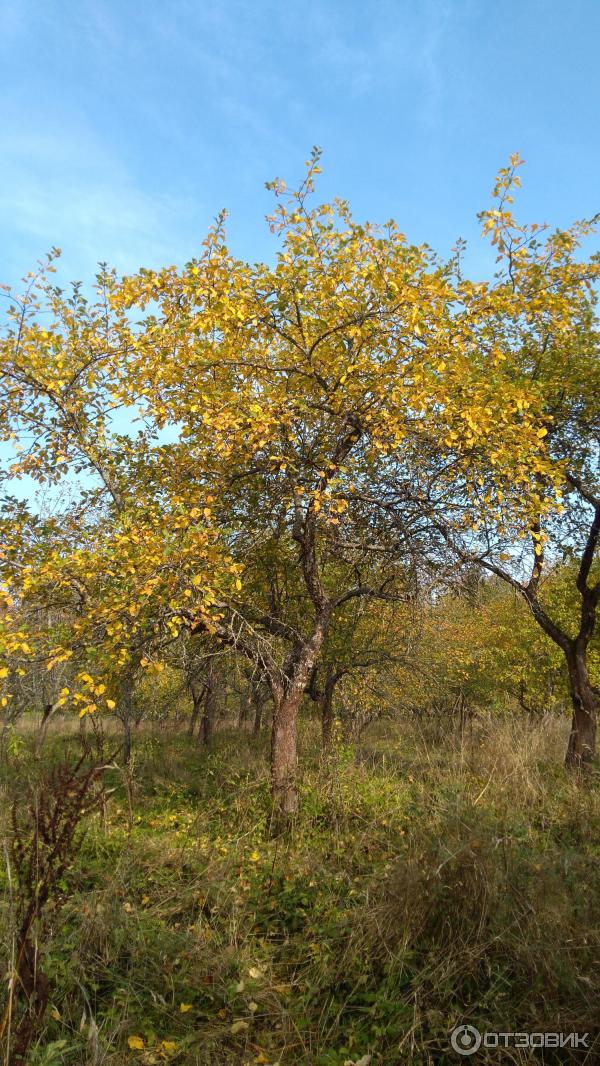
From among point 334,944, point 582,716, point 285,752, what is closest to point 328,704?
point 582,716

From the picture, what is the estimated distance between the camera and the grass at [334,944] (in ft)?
10.4

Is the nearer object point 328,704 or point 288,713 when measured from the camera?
point 288,713

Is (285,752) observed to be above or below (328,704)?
below

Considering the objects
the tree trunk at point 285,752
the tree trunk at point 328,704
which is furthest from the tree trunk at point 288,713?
the tree trunk at point 328,704

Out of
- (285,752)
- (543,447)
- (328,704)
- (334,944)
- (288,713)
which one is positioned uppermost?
(543,447)

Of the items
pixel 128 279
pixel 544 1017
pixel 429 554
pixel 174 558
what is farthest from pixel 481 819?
pixel 128 279

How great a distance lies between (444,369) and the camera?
5625mm

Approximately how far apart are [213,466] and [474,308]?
134 inches

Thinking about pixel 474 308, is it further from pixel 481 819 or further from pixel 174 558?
pixel 481 819

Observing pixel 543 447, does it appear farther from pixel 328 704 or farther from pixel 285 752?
pixel 328 704

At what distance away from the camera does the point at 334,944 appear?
157 inches

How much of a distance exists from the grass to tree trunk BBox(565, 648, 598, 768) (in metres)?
3.03

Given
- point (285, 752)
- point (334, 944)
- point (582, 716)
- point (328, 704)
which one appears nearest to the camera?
point (334, 944)

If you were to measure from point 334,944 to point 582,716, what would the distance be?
6690mm
